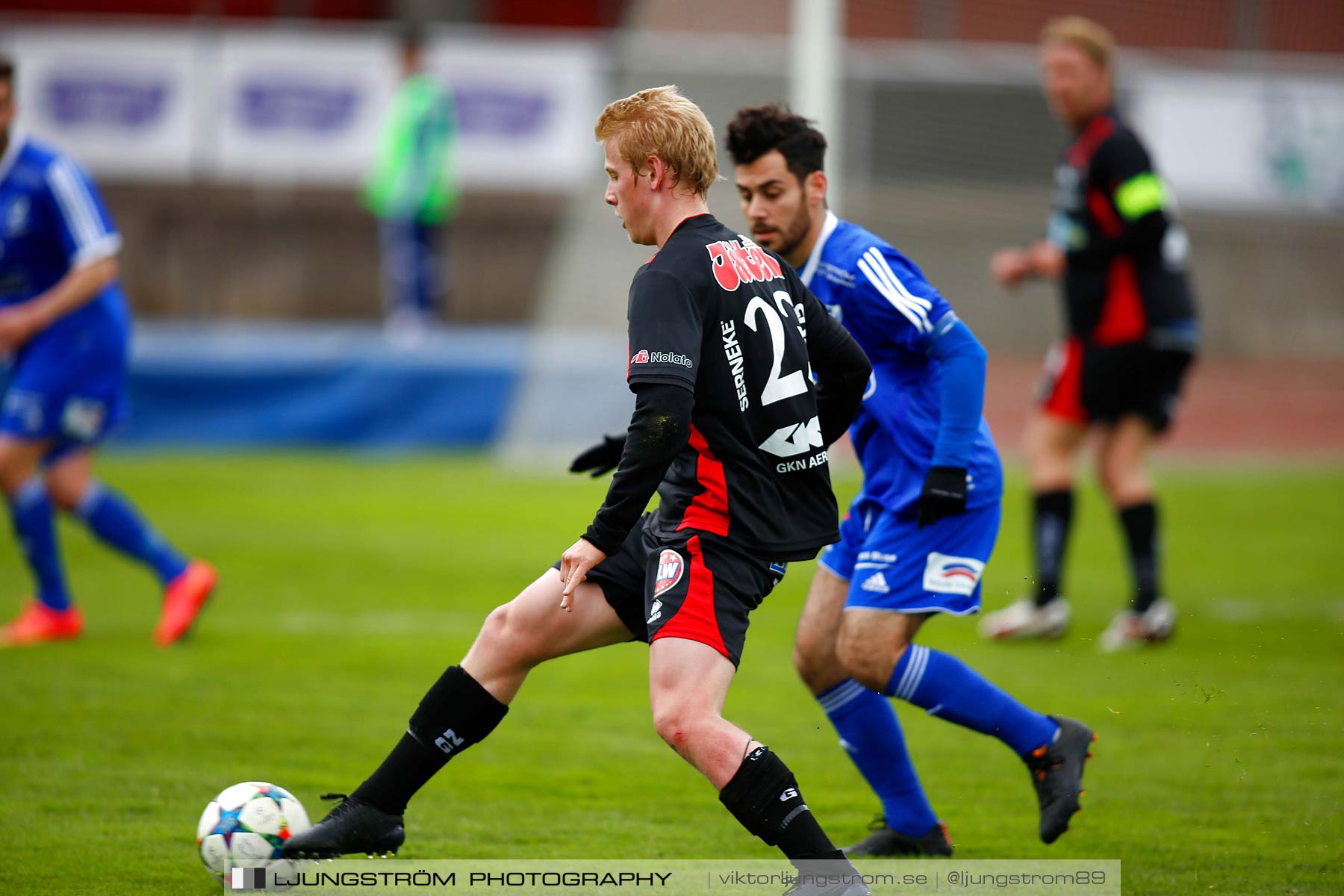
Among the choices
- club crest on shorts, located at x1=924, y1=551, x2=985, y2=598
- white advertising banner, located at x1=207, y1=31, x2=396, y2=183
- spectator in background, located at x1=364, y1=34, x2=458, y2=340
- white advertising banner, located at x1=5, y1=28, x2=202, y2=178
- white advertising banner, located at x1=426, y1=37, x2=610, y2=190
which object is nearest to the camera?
club crest on shorts, located at x1=924, y1=551, x2=985, y2=598

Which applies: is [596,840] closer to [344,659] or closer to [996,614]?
[344,659]

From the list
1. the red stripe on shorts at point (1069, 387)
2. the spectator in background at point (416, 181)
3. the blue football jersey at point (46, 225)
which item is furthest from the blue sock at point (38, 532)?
the spectator in background at point (416, 181)

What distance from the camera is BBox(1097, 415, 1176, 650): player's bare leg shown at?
670 cm

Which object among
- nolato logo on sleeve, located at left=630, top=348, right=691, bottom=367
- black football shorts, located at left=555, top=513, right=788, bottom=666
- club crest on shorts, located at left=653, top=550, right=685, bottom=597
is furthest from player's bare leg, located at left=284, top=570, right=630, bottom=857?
nolato logo on sleeve, located at left=630, top=348, right=691, bottom=367

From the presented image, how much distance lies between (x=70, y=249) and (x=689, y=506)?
4.15 m

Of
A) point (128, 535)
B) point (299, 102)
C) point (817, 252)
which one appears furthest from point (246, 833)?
point (299, 102)

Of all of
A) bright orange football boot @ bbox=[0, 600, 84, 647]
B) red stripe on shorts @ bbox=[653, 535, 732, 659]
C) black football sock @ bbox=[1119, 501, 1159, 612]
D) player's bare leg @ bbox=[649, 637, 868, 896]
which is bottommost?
bright orange football boot @ bbox=[0, 600, 84, 647]

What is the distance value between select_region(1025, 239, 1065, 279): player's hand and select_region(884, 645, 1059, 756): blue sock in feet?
11.0

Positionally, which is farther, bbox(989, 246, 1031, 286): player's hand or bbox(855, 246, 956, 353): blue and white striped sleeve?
bbox(989, 246, 1031, 286): player's hand

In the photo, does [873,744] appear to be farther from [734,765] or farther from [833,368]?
[833,368]

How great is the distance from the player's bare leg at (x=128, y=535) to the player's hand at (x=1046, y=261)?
3.99 metres

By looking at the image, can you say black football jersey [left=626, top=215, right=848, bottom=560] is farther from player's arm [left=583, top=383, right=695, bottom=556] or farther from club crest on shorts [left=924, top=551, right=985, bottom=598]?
club crest on shorts [left=924, top=551, right=985, bottom=598]

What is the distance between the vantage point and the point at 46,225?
644 cm

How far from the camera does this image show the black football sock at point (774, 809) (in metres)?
3.12
